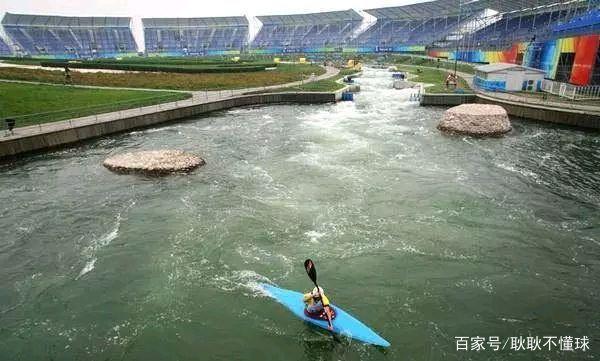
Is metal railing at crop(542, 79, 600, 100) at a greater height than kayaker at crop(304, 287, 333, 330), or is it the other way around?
metal railing at crop(542, 79, 600, 100)

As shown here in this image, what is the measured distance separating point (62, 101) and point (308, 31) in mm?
161877

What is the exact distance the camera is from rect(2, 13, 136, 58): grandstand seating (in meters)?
163

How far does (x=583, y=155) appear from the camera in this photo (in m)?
32.9

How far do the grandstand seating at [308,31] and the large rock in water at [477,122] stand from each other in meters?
Result: 146

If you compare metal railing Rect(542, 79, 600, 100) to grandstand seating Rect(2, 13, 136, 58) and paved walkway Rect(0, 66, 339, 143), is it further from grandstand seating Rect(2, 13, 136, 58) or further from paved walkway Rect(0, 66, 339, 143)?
grandstand seating Rect(2, 13, 136, 58)

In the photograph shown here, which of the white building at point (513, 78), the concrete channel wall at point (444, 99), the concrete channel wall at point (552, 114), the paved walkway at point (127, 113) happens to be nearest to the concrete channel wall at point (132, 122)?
the paved walkway at point (127, 113)

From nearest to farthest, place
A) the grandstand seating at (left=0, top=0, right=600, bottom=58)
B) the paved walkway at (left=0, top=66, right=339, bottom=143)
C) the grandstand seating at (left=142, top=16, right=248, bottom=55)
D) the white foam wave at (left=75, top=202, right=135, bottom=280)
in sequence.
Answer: the white foam wave at (left=75, top=202, right=135, bottom=280)
the paved walkway at (left=0, top=66, right=339, bottom=143)
the grandstand seating at (left=0, top=0, right=600, bottom=58)
the grandstand seating at (left=142, top=16, right=248, bottom=55)

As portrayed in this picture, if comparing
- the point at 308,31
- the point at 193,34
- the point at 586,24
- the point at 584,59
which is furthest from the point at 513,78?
the point at 193,34

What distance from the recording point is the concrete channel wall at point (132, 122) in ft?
110

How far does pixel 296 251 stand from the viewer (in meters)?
19.2

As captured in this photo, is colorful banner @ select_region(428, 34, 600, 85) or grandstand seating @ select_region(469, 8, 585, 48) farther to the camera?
grandstand seating @ select_region(469, 8, 585, 48)

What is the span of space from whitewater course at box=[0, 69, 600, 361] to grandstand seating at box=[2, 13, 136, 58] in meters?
162

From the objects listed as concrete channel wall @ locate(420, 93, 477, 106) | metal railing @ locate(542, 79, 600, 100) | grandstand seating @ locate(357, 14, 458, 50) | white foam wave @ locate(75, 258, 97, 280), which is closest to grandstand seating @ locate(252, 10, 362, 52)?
grandstand seating @ locate(357, 14, 458, 50)

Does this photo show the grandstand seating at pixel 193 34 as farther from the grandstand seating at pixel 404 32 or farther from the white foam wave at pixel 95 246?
the white foam wave at pixel 95 246
